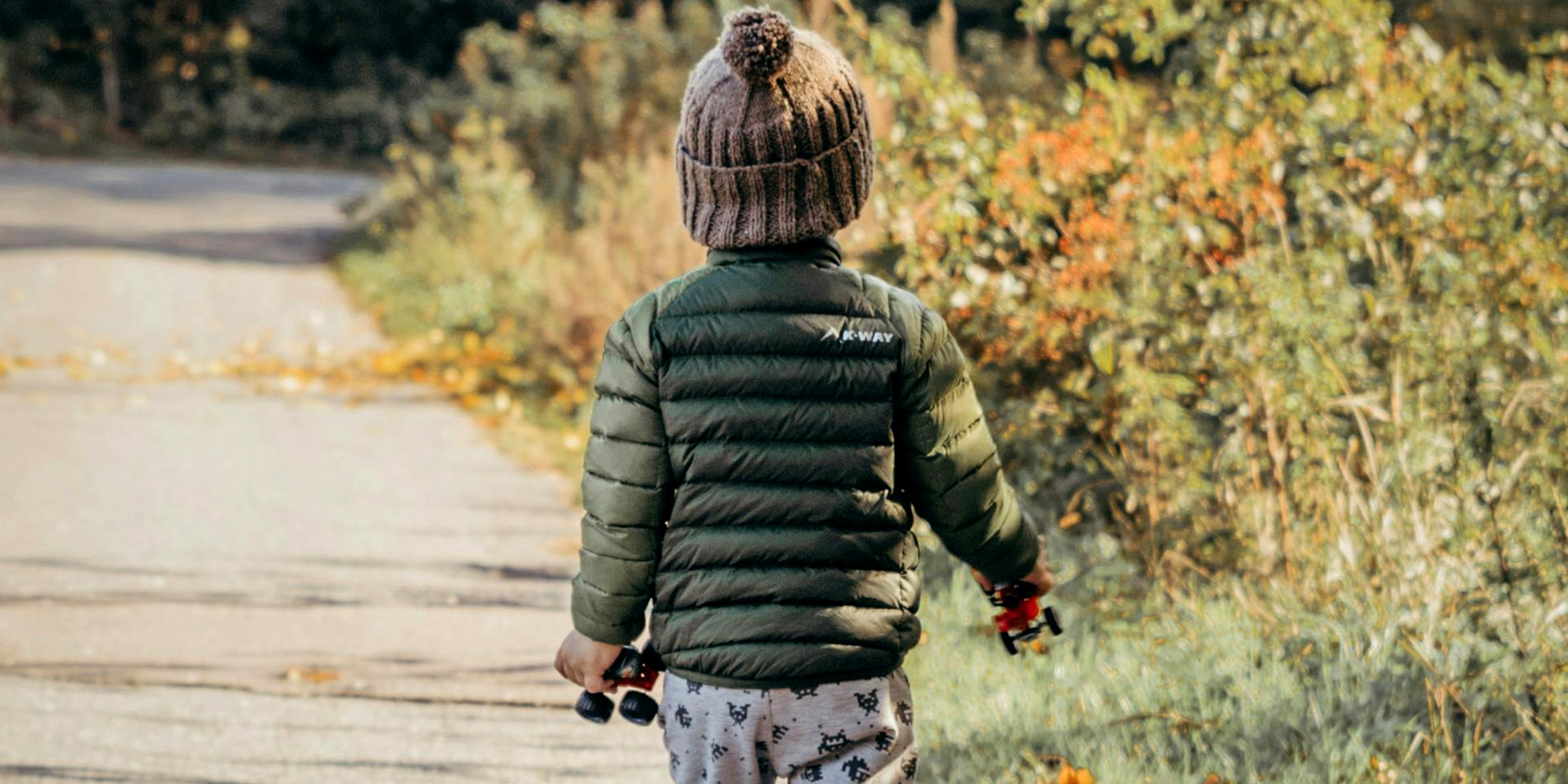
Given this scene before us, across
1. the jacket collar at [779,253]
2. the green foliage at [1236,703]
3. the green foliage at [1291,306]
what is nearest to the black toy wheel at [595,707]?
the jacket collar at [779,253]

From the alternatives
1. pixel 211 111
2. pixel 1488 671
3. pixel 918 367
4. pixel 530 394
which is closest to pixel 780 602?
pixel 918 367

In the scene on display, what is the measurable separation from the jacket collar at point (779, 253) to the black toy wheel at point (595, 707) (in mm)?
650

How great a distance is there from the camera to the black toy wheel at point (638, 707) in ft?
7.69

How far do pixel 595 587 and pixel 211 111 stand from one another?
111 ft

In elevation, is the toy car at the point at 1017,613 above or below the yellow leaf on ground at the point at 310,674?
above

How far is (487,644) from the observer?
4.89m

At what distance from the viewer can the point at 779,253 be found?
233 centimetres

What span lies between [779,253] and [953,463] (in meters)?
0.39

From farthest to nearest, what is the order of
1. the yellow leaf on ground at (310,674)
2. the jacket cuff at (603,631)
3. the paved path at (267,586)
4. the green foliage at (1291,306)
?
the yellow leaf on ground at (310,674), the paved path at (267,586), the green foliage at (1291,306), the jacket cuff at (603,631)

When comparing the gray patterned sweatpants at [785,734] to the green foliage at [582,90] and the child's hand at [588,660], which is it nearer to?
the child's hand at [588,660]

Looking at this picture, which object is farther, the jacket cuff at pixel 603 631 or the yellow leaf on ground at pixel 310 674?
the yellow leaf on ground at pixel 310 674

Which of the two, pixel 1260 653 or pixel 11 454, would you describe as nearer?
pixel 1260 653

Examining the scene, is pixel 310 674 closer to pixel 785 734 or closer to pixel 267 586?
pixel 267 586

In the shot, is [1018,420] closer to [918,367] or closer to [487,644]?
[487,644]
